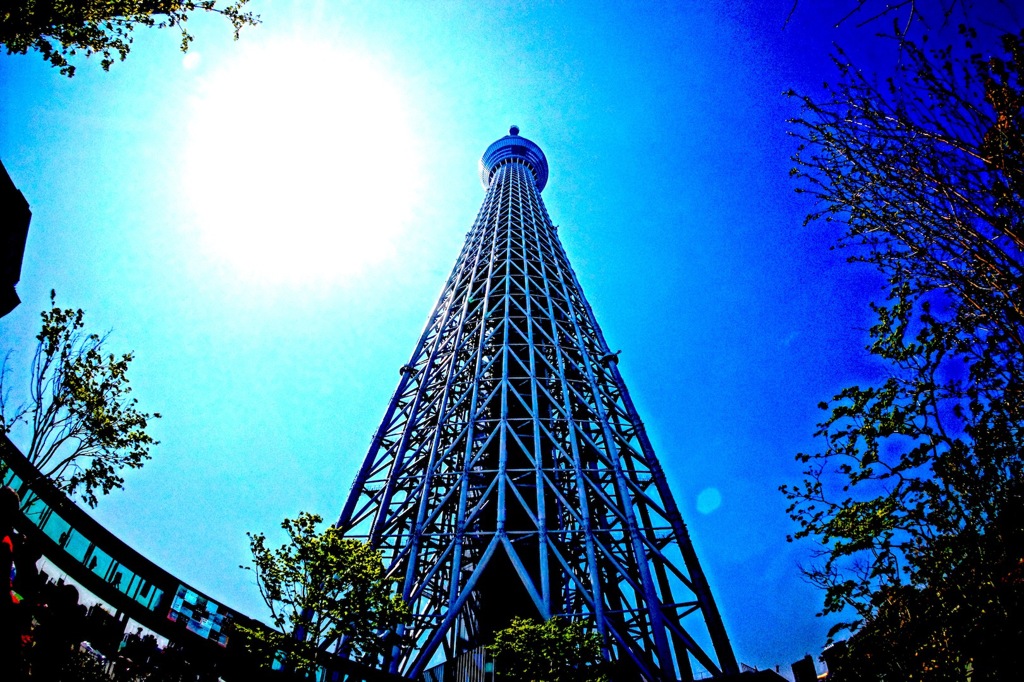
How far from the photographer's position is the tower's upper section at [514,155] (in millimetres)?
55812

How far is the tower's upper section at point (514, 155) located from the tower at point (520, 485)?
26.7 m

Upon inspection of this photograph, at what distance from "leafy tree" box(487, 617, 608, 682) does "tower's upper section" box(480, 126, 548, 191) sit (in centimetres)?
5022

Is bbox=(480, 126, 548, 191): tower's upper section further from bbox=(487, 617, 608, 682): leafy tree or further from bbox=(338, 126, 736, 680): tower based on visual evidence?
bbox=(487, 617, 608, 682): leafy tree

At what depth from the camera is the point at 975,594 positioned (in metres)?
8.30

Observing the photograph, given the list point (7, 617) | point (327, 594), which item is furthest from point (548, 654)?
point (7, 617)

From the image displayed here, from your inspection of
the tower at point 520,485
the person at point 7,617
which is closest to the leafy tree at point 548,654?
the tower at point 520,485

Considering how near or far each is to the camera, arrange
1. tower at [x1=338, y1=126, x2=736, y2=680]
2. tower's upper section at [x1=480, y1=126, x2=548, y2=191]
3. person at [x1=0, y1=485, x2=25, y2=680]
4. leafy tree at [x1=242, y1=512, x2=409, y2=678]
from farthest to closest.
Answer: tower's upper section at [x1=480, y1=126, x2=548, y2=191] → tower at [x1=338, y1=126, x2=736, y2=680] → leafy tree at [x1=242, y1=512, x2=409, y2=678] → person at [x1=0, y1=485, x2=25, y2=680]

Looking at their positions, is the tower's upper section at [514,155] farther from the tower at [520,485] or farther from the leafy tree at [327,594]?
the leafy tree at [327,594]

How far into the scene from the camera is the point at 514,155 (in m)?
55.9

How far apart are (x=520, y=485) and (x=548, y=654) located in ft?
24.5

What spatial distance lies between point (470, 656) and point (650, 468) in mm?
10679

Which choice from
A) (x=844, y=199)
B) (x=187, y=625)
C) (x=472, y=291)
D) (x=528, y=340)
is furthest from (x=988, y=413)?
(x=472, y=291)

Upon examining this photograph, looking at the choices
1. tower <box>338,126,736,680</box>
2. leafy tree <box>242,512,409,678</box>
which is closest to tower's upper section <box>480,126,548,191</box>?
tower <box>338,126,736,680</box>

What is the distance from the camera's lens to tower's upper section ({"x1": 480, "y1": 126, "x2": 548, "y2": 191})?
55812 mm
